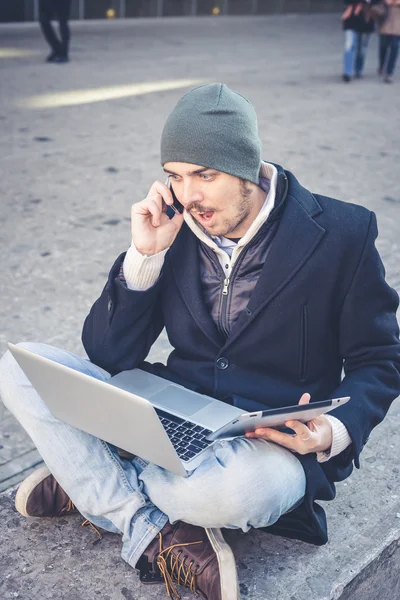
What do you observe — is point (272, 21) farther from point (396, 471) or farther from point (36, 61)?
point (396, 471)

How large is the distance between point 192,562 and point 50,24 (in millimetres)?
9966

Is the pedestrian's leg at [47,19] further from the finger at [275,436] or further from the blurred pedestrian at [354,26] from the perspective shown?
the finger at [275,436]

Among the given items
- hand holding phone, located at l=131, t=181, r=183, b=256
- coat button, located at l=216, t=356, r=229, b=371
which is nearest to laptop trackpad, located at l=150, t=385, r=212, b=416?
coat button, located at l=216, t=356, r=229, b=371

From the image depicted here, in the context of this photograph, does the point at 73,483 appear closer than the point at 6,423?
Yes

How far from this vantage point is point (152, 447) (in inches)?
87.4

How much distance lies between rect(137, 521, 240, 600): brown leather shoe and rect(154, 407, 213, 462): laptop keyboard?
0.24 meters

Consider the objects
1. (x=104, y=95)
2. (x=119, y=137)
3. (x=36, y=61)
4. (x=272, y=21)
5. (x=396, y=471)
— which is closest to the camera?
(x=396, y=471)

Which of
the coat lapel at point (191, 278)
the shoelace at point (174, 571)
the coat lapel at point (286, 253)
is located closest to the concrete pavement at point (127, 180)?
the shoelace at point (174, 571)

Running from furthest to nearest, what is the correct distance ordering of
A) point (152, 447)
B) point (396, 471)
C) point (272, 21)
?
point (272, 21)
point (396, 471)
point (152, 447)

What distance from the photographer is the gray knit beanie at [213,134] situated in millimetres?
2410

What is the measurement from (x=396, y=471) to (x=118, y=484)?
3.40 feet

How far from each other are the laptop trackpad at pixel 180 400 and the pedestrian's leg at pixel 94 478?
0.70ft

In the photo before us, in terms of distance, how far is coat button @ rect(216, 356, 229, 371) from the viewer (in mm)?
2582

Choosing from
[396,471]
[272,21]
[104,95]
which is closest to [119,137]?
[104,95]
